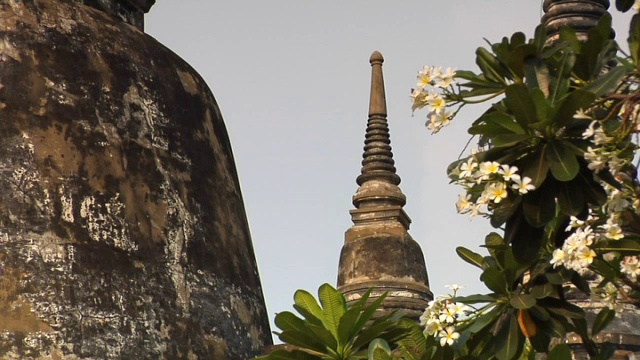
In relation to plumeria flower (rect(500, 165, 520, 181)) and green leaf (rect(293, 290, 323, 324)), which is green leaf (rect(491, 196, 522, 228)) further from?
green leaf (rect(293, 290, 323, 324))

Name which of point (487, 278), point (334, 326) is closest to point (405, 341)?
point (334, 326)

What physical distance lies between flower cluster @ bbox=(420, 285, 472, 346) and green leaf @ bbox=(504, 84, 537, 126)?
0.68m

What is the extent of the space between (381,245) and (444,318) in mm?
7065

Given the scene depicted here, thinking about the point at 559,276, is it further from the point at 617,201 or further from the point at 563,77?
the point at 563,77

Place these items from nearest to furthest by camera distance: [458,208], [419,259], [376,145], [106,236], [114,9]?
[458,208]
[106,236]
[114,9]
[419,259]
[376,145]

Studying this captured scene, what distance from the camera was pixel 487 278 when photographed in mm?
4035

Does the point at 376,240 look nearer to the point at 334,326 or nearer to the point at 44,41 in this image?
the point at 44,41

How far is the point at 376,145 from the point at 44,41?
242 inches

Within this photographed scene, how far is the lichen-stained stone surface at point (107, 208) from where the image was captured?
5559mm

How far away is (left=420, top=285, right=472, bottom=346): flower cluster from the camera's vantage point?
3996 millimetres

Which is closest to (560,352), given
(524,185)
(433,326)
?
(433,326)

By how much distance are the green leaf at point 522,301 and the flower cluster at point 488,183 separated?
0.31 metres

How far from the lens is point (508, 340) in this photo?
3.94 m

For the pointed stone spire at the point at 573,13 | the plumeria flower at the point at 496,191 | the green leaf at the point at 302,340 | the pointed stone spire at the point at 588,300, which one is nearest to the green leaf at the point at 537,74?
the plumeria flower at the point at 496,191
